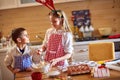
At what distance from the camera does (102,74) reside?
6.19ft

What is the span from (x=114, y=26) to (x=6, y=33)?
1858mm

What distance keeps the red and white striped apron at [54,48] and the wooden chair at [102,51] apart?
1.47ft

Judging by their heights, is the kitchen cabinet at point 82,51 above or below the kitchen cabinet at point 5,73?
above

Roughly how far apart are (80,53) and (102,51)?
0.86 metres

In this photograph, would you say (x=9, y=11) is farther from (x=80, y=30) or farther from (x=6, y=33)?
(x=80, y=30)

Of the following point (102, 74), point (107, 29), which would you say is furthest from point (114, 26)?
point (102, 74)

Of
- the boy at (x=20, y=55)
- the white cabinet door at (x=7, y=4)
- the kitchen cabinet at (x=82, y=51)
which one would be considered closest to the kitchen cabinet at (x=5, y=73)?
the white cabinet door at (x=7, y=4)

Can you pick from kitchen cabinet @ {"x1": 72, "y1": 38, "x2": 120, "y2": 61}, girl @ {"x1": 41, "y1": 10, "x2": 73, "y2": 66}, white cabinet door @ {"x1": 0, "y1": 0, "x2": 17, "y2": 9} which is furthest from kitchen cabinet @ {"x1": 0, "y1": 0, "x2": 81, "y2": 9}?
girl @ {"x1": 41, "y1": 10, "x2": 73, "y2": 66}

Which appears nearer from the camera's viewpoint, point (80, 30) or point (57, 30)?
point (57, 30)

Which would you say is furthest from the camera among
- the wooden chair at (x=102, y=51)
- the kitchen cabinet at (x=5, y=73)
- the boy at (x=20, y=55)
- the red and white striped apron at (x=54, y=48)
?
the kitchen cabinet at (x=5, y=73)

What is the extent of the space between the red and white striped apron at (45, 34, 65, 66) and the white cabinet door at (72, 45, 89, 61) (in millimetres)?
1026

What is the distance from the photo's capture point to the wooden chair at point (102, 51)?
2840mm

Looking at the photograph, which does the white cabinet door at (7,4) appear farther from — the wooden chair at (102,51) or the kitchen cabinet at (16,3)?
the wooden chair at (102,51)

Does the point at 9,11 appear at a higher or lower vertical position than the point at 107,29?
higher
